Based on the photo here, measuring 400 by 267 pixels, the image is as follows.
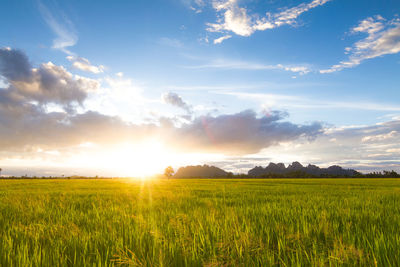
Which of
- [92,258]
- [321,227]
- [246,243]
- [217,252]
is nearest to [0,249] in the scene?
[92,258]

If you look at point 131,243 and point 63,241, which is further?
point 63,241

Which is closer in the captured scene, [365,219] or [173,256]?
[173,256]

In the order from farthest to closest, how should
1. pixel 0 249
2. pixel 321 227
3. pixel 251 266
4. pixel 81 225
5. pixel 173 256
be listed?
pixel 81 225 < pixel 321 227 < pixel 0 249 < pixel 173 256 < pixel 251 266

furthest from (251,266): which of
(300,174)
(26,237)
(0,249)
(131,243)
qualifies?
(300,174)

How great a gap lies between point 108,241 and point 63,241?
769 mm

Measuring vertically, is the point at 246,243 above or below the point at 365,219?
above

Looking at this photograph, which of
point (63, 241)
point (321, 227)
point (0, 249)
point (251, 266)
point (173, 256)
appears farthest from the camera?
point (321, 227)

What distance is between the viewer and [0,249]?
3012 millimetres

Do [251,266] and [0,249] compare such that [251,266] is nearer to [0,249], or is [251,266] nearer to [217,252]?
[217,252]

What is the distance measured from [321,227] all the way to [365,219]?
6.07 ft

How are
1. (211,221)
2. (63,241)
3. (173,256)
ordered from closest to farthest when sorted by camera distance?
(173,256) < (63,241) < (211,221)

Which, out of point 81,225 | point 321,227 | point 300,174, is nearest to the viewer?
point 321,227

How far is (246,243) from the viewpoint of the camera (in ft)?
8.69

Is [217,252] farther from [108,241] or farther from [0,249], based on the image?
[0,249]
